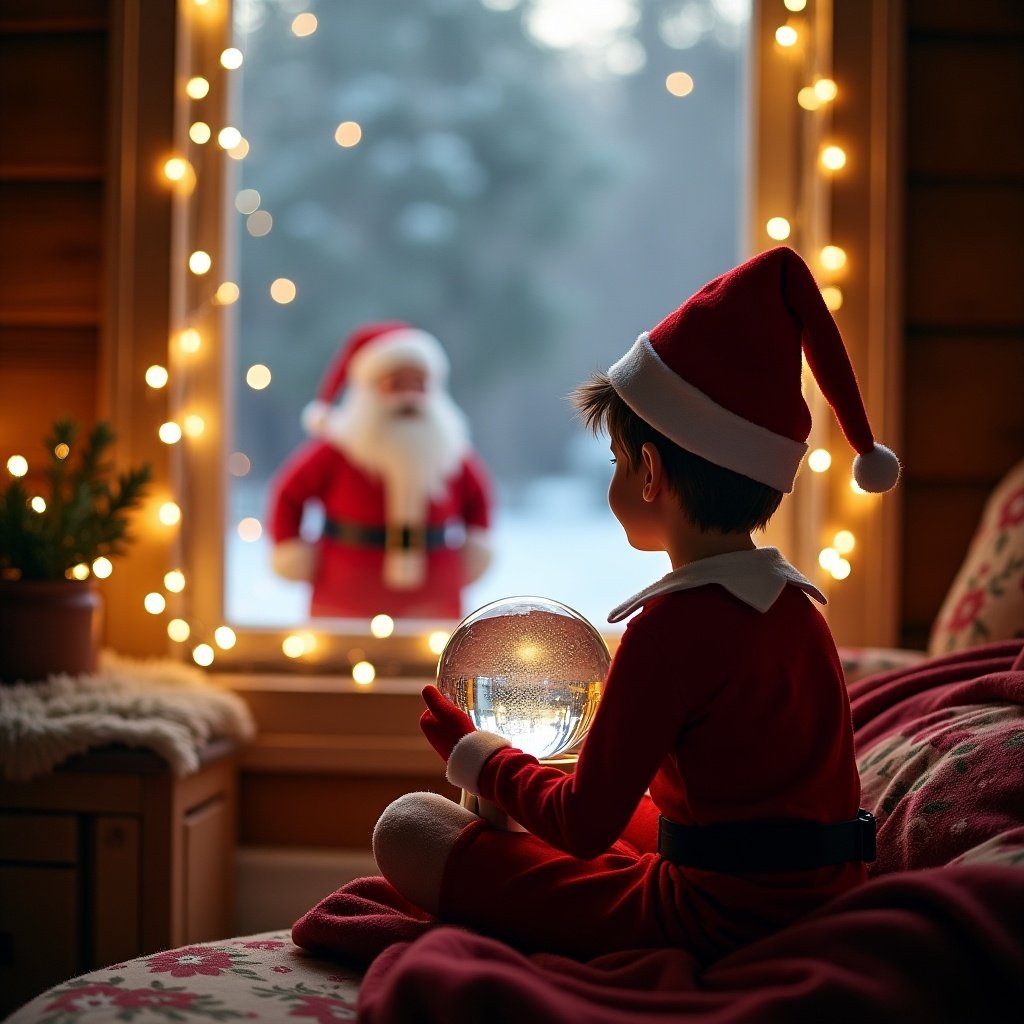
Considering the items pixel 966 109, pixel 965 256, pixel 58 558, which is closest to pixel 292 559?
pixel 58 558

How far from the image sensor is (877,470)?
1044mm

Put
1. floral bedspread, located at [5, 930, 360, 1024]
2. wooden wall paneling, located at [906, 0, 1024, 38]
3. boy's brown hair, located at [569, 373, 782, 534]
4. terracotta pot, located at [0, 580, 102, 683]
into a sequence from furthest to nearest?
wooden wall paneling, located at [906, 0, 1024, 38], terracotta pot, located at [0, 580, 102, 683], boy's brown hair, located at [569, 373, 782, 534], floral bedspread, located at [5, 930, 360, 1024]

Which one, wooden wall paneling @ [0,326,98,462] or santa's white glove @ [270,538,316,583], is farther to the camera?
santa's white glove @ [270,538,316,583]

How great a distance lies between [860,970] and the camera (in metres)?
0.82

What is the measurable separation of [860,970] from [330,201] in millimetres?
2319

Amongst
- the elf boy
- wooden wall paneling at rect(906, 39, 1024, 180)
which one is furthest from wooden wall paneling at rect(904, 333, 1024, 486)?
the elf boy

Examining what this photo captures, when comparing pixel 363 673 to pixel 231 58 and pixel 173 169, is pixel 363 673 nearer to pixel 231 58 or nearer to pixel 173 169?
pixel 173 169

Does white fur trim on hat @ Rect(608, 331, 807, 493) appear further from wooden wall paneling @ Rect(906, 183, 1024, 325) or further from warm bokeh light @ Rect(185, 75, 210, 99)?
warm bokeh light @ Rect(185, 75, 210, 99)

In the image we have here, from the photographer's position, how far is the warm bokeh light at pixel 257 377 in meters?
2.72

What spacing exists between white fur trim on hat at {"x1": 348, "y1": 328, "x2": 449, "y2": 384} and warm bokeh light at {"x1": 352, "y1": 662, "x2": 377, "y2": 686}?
33.6 inches

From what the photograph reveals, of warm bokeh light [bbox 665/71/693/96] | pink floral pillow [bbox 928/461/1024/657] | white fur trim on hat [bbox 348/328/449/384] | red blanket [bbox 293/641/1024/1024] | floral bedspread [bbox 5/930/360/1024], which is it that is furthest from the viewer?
white fur trim on hat [bbox 348/328/449/384]

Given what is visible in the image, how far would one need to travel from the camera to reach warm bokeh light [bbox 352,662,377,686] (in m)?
2.00

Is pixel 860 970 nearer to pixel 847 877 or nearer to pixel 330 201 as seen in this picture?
pixel 847 877

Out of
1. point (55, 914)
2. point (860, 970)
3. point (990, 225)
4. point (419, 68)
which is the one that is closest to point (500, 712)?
point (860, 970)
